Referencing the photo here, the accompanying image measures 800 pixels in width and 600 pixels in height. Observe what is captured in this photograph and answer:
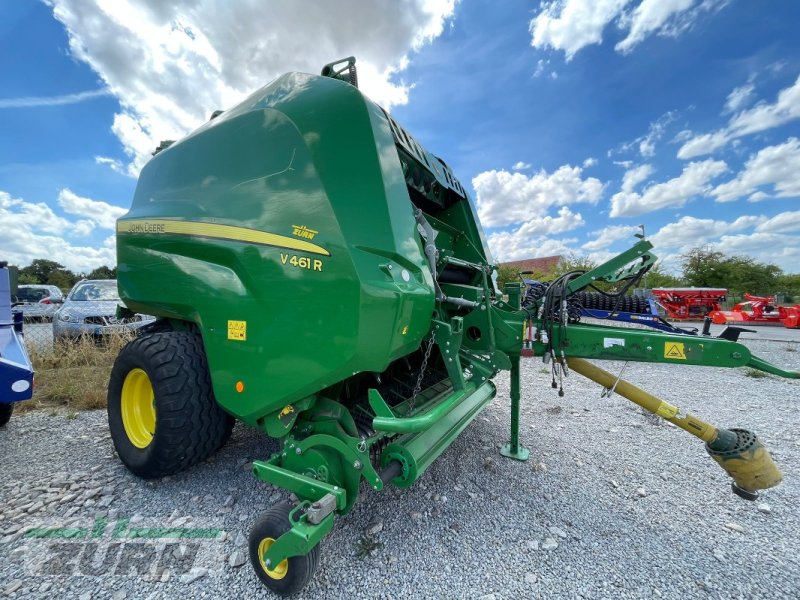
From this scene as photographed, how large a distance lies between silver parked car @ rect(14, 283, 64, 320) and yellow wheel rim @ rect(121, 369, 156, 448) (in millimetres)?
10652

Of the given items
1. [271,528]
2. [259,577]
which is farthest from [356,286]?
[259,577]

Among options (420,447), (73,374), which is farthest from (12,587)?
(73,374)

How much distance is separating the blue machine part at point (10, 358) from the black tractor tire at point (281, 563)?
225 cm

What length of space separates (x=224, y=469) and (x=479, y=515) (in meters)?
1.99

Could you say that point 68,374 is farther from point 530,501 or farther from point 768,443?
point 768,443

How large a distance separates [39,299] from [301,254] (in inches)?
579

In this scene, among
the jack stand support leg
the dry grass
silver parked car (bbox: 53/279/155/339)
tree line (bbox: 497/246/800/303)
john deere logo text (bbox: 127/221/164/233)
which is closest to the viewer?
john deere logo text (bbox: 127/221/164/233)

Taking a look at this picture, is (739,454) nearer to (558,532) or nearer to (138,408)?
(558,532)

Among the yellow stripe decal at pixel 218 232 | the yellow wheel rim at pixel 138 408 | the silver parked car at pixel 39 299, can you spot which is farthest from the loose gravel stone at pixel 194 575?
the silver parked car at pixel 39 299

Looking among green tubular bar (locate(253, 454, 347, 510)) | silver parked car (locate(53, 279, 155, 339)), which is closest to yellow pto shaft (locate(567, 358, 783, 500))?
green tubular bar (locate(253, 454, 347, 510))

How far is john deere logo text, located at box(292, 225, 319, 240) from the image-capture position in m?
1.94

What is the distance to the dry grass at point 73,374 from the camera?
4.43 metres

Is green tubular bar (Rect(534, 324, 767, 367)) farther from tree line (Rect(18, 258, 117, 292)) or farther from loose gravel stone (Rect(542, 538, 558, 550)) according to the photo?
tree line (Rect(18, 258, 117, 292))

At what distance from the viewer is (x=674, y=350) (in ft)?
7.07
